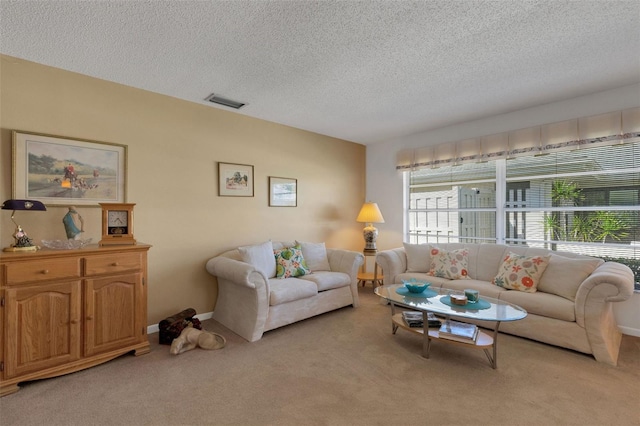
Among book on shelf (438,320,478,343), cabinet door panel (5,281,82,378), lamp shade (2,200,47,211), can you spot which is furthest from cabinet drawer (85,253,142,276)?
book on shelf (438,320,478,343)

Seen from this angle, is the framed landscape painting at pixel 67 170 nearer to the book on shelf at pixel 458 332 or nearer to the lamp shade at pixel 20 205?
the lamp shade at pixel 20 205

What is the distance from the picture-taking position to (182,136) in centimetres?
327

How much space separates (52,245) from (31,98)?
127 centimetres

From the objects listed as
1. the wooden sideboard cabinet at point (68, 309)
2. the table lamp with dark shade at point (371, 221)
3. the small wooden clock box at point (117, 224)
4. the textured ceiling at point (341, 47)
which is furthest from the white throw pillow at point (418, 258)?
the small wooden clock box at point (117, 224)

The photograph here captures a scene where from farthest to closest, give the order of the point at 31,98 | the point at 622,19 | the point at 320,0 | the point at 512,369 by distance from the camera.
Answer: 1. the point at 31,98
2. the point at 512,369
3. the point at 622,19
4. the point at 320,0

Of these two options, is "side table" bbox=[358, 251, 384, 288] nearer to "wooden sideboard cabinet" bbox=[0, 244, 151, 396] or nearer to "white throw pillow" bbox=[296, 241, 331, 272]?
"white throw pillow" bbox=[296, 241, 331, 272]

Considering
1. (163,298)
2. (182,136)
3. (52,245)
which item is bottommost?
(163,298)

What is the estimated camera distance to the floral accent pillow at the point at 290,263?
11.5 ft

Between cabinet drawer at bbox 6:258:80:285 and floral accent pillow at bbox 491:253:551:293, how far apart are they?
392 cm

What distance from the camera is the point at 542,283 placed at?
9.70 ft

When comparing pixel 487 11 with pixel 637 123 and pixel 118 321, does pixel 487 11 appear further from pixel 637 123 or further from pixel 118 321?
pixel 118 321

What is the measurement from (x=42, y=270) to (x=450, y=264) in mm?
3910

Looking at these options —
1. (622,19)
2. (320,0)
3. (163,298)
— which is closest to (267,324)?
(163,298)

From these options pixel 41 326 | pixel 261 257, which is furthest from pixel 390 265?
pixel 41 326
